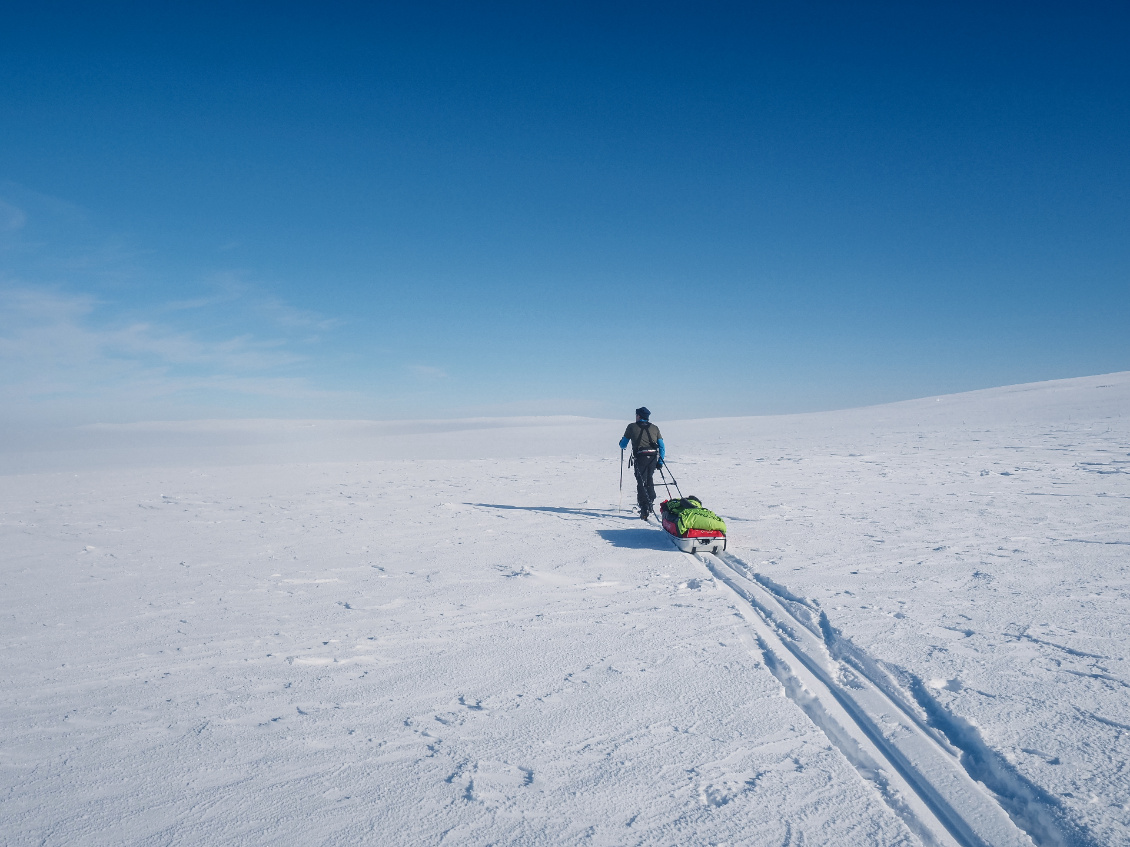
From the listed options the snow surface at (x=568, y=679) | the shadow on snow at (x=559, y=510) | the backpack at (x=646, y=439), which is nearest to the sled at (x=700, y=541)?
the snow surface at (x=568, y=679)

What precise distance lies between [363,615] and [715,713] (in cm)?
367

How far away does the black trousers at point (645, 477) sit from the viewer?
10.6 metres

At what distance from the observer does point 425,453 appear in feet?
97.9

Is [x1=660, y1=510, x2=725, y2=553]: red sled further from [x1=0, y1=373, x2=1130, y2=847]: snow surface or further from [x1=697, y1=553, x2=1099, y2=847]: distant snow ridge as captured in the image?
[x1=697, y1=553, x2=1099, y2=847]: distant snow ridge

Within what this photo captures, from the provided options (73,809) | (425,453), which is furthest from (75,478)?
(73,809)

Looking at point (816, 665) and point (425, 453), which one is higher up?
point (425, 453)

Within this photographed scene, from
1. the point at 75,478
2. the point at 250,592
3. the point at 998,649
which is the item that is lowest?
the point at 998,649

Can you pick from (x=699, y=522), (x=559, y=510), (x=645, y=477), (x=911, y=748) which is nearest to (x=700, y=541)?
(x=699, y=522)

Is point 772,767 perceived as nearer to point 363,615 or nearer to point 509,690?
point 509,690

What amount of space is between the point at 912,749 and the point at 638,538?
6057 millimetres

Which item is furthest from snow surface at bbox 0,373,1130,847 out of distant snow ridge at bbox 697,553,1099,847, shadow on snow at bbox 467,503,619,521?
shadow on snow at bbox 467,503,619,521

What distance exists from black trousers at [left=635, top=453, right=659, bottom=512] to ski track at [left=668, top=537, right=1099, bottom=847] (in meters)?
5.27

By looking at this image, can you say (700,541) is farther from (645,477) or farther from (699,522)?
(645,477)

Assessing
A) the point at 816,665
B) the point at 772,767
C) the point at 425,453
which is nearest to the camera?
the point at 772,767
